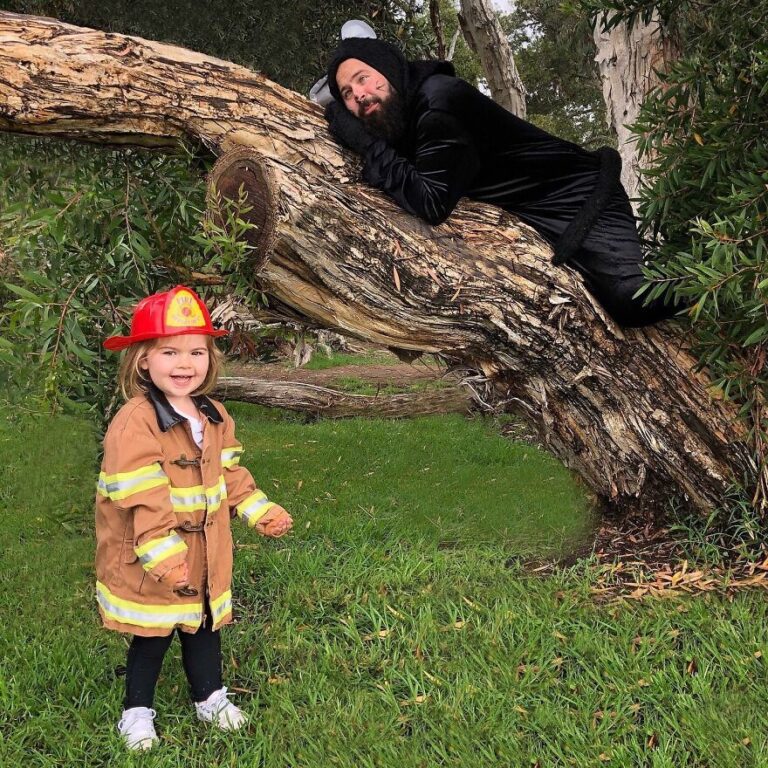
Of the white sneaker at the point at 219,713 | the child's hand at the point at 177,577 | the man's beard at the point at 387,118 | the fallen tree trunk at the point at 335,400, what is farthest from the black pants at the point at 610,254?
the fallen tree trunk at the point at 335,400

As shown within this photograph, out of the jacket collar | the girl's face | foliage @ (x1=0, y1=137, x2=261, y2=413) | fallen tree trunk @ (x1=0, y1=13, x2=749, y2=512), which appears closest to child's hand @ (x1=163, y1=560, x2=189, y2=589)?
the jacket collar

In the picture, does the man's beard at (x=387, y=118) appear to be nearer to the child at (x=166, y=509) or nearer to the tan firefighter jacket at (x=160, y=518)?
the child at (x=166, y=509)

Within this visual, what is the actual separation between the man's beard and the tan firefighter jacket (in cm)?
145

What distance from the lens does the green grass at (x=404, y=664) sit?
2904mm

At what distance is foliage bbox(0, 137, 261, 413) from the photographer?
10.4 feet

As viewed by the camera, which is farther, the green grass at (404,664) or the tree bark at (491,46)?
the tree bark at (491,46)

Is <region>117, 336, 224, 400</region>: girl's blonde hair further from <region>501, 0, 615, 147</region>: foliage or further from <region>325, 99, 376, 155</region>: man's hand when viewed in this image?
<region>501, 0, 615, 147</region>: foliage

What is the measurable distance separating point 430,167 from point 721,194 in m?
1.37

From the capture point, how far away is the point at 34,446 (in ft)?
25.2

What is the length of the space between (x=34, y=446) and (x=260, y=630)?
4.91m

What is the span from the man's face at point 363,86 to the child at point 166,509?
126 cm

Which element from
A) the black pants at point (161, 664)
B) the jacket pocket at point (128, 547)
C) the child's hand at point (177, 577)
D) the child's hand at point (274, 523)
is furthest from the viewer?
the child's hand at point (274, 523)

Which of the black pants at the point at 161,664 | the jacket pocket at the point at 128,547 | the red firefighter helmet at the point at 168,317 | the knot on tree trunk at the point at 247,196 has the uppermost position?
the knot on tree trunk at the point at 247,196

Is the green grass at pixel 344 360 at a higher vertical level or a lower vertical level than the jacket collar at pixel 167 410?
lower
